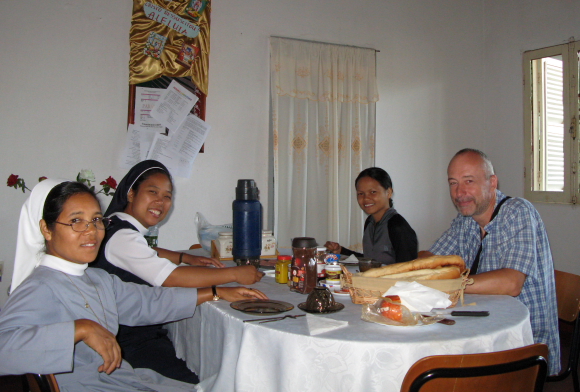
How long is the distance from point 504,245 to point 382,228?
857mm

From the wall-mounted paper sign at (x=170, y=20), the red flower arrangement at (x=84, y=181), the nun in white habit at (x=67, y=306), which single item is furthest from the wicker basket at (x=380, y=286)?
the wall-mounted paper sign at (x=170, y=20)

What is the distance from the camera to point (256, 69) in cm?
400

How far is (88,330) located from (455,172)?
167cm

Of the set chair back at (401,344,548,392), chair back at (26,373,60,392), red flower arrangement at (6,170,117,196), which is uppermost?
red flower arrangement at (6,170,117,196)

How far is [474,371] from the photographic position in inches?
43.3

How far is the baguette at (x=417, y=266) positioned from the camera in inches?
63.9

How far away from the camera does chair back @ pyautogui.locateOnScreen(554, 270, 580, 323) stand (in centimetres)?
208

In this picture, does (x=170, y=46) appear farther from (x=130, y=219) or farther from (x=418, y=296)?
(x=418, y=296)

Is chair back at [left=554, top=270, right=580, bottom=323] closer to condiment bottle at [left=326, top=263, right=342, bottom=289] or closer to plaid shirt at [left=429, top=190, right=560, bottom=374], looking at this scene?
plaid shirt at [left=429, top=190, right=560, bottom=374]

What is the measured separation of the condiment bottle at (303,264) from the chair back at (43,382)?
896 mm

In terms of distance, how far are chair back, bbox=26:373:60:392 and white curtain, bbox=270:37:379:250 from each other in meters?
2.85

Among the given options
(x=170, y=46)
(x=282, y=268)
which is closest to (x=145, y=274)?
(x=282, y=268)

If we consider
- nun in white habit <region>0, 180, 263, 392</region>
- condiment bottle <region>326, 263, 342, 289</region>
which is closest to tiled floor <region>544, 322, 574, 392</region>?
condiment bottle <region>326, 263, 342, 289</region>

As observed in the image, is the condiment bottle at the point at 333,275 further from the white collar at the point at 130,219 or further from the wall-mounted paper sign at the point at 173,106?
the wall-mounted paper sign at the point at 173,106
